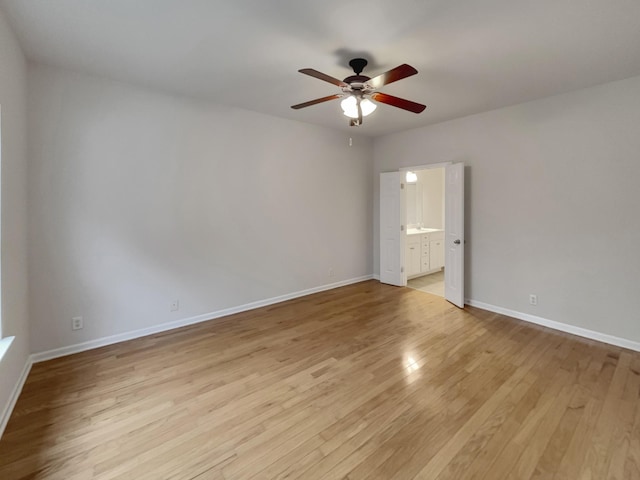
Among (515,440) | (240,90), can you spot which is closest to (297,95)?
(240,90)

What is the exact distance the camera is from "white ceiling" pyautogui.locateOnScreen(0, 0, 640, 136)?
1.94 m

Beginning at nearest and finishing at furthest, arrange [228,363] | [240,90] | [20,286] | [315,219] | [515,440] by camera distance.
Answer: [515,440] < [20,286] < [228,363] < [240,90] < [315,219]

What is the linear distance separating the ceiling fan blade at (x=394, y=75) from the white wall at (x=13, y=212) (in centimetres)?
263

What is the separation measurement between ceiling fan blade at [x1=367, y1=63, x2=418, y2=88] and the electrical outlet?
141 inches

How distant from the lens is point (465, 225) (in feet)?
14.1

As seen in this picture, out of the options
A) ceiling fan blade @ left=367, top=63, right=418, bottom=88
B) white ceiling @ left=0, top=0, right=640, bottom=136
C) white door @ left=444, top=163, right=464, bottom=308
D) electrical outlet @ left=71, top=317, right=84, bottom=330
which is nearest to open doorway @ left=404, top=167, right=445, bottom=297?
white door @ left=444, top=163, right=464, bottom=308

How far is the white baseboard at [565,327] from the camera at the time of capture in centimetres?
302

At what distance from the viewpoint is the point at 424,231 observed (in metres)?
6.11

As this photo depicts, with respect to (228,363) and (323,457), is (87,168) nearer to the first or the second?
(228,363)

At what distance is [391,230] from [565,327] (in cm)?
279

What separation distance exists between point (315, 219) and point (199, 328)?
240cm

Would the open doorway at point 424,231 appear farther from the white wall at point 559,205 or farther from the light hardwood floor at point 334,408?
the light hardwood floor at point 334,408

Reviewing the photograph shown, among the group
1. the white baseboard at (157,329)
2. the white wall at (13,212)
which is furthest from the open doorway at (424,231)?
the white wall at (13,212)

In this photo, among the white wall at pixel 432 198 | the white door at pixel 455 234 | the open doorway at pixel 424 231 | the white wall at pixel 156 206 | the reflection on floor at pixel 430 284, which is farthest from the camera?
the white wall at pixel 432 198
